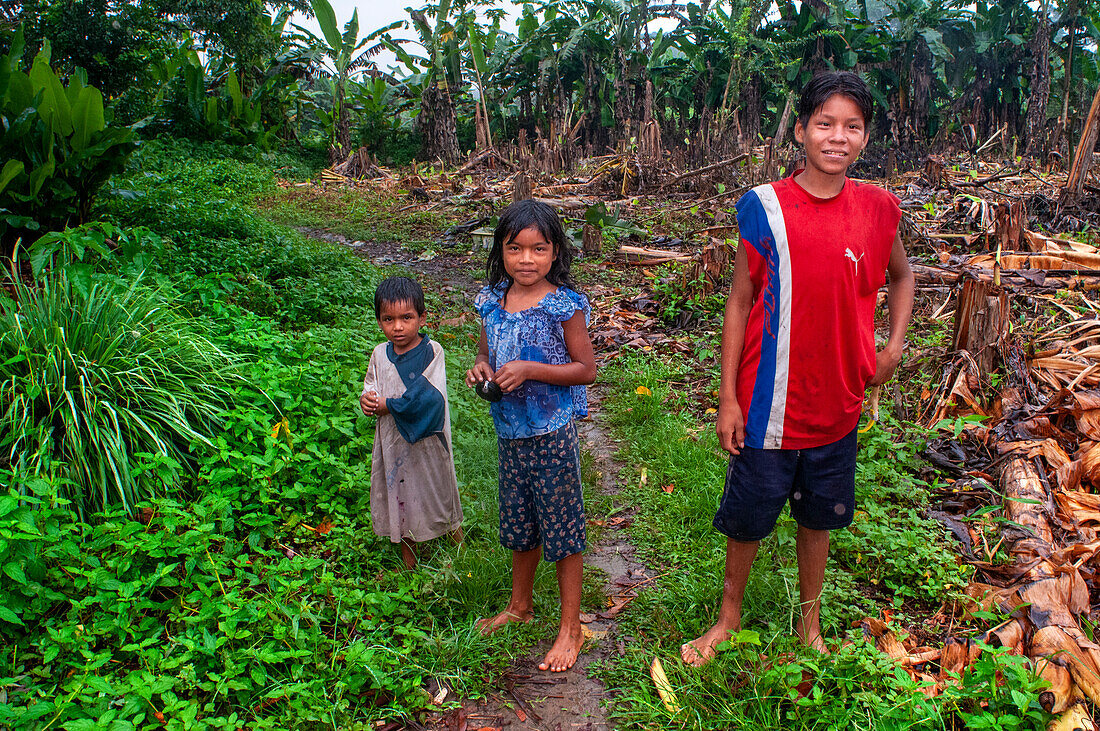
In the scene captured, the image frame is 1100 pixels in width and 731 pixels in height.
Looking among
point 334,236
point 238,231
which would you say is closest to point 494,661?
point 238,231

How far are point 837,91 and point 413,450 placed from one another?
6.75ft

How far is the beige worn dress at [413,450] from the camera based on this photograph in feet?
9.70

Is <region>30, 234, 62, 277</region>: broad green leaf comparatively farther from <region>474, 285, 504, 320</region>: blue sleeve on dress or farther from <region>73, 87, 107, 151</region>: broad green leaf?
<region>474, 285, 504, 320</region>: blue sleeve on dress

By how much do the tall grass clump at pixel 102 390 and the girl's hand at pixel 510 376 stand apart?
1.78m

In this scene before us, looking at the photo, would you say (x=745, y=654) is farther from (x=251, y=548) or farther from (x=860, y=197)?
(x=251, y=548)

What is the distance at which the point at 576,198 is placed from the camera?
11.8 metres

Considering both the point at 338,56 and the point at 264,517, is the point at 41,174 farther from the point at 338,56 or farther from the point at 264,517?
the point at 338,56

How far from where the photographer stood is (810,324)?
6.95 feet

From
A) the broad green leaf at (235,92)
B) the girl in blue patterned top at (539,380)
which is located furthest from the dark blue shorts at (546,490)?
the broad green leaf at (235,92)

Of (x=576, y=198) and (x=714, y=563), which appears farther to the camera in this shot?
(x=576, y=198)

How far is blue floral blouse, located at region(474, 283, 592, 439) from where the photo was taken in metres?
2.43

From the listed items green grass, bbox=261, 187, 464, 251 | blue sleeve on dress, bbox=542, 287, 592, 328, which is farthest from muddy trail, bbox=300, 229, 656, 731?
green grass, bbox=261, 187, 464, 251

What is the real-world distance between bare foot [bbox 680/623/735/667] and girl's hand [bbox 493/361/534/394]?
1.16 meters

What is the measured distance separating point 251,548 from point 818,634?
2347 mm
